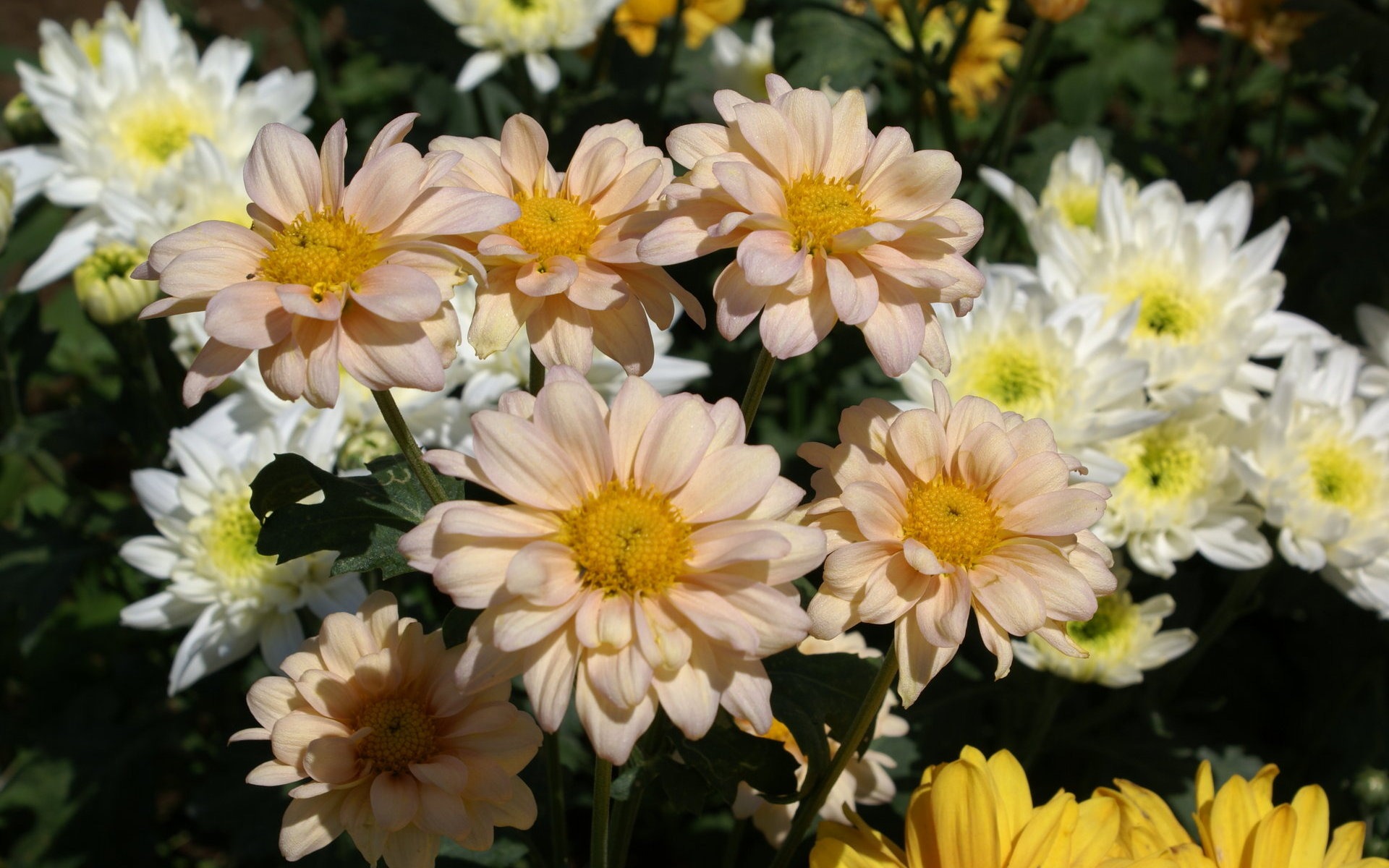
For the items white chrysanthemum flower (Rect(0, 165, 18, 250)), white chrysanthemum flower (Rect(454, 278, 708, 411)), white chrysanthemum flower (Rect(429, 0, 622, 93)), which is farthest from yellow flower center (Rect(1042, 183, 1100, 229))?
white chrysanthemum flower (Rect(0, 165, 18, 250))

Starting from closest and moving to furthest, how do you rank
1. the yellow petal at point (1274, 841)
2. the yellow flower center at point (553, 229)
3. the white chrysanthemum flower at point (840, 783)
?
the yellow flower center at point (553, 229), the yellow petal at point (1274, 841), the white chrysanthemum flower at point (840, 783)

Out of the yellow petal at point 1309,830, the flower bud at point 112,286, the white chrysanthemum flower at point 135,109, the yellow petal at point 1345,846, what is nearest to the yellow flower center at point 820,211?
the yellow petal at point 1309,830

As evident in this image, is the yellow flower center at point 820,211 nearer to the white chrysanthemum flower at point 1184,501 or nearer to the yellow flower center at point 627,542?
the yellow flower center at point 627,542

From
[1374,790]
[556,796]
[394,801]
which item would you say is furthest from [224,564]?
[1374,790]

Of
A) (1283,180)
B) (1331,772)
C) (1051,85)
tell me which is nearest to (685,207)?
(1331,772)

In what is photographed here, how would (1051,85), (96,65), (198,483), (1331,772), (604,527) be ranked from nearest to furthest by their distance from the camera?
1. (604,527)
2. (198,483)
3. (1331,772)
4. (96,65)
5. (1051,85)

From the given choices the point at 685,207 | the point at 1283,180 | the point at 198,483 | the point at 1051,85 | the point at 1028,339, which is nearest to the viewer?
the point at 685,207

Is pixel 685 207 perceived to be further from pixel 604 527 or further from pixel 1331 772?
pixel 1331 772
